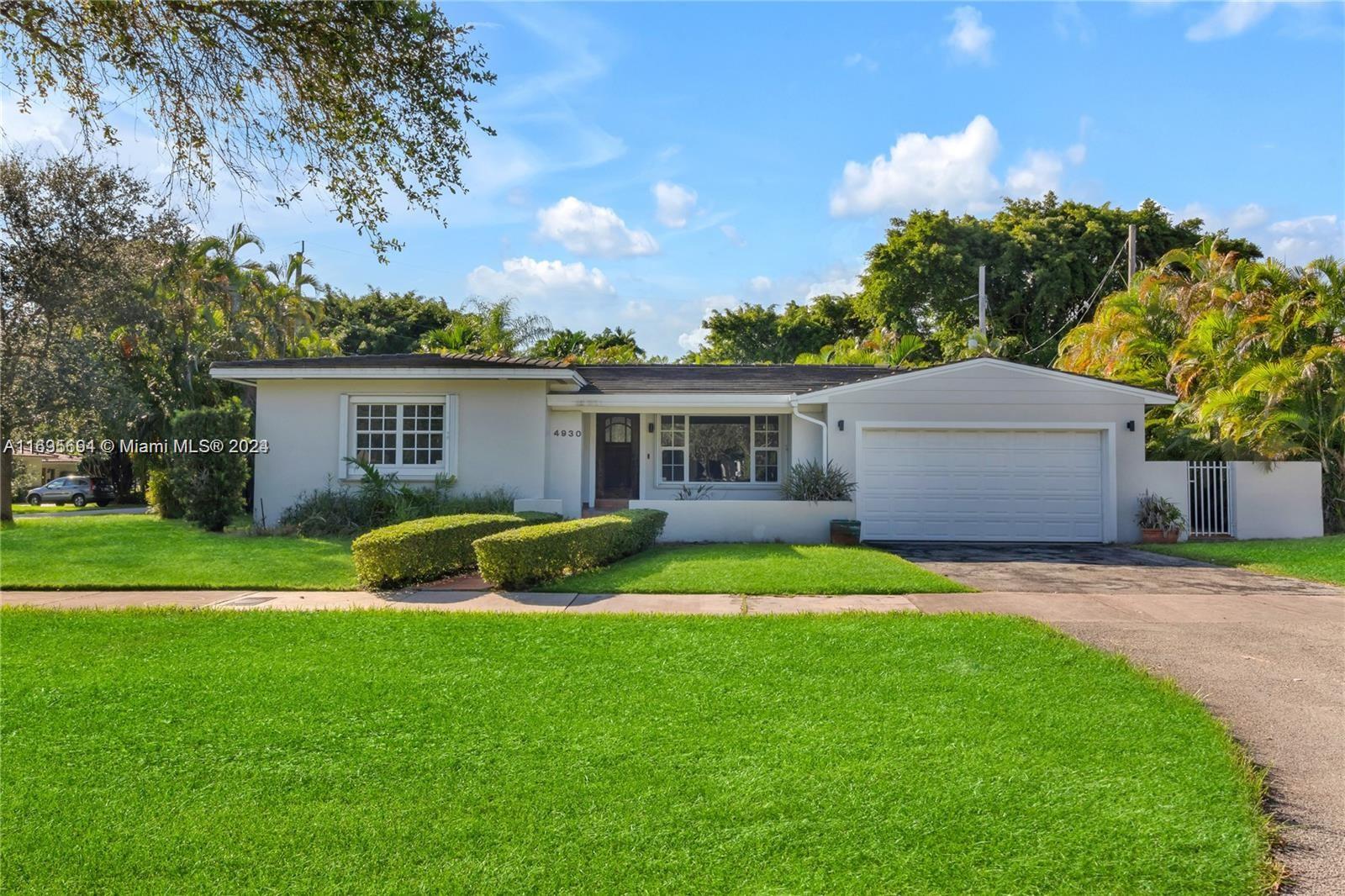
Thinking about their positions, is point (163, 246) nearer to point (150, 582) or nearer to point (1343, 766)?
point (150, 582)

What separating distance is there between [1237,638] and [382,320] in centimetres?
4487

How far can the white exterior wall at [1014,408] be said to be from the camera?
51.4 ft

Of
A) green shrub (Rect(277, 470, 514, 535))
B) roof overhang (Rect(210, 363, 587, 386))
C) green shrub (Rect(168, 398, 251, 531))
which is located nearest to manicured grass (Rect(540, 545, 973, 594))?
green shrub (Rect(277, 470, 514, 535))

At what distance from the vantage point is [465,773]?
4387mm

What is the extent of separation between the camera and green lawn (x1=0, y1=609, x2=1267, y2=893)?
3533 mm

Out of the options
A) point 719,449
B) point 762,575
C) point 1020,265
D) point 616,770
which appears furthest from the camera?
point 1020,265

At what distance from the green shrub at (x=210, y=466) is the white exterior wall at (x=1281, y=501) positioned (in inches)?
722

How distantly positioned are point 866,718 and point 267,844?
3.26 m

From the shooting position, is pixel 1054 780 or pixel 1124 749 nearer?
pixel 1054 780

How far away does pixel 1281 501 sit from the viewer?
15.6m

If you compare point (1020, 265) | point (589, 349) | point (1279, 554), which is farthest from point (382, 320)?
point (1279, 554)

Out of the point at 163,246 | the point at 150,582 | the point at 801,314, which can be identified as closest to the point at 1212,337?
the point at 150,582

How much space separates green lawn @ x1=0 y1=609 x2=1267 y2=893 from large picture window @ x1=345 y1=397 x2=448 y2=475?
8838 millimetres

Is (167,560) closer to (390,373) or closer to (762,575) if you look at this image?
(390,373)
